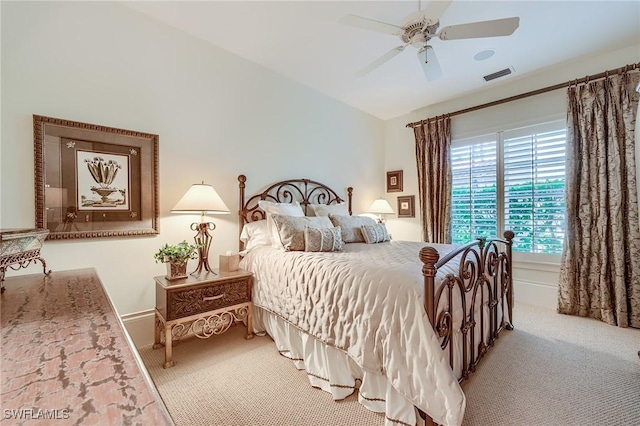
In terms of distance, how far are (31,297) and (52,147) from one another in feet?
5.20

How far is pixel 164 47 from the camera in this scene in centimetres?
246

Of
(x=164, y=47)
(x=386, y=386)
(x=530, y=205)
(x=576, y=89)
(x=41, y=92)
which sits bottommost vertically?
(x=386, y=386)

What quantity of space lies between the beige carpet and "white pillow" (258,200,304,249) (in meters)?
0.92

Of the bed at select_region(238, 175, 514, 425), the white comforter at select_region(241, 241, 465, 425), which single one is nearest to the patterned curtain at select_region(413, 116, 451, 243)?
the bed at select_region(238, 175, 514, 425)

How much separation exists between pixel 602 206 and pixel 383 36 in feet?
9.27

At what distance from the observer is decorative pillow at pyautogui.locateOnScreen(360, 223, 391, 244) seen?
3.00 m

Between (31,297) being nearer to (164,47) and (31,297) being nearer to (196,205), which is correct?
(196,205)

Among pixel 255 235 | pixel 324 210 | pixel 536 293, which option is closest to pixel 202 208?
pixel 255 235

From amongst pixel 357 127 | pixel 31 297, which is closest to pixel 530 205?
pixel 357 127

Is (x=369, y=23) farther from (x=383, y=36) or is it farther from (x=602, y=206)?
(x=602, y=206)

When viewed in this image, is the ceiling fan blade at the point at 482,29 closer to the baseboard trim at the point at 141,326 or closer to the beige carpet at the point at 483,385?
the beige carpet at the point at 483,385

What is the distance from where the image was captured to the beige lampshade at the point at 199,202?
228cm

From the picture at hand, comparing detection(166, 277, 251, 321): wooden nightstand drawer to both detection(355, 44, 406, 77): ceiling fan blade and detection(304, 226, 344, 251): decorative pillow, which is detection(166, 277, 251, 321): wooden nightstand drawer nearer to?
detection(304, 226, 344, 251): decorative pillow

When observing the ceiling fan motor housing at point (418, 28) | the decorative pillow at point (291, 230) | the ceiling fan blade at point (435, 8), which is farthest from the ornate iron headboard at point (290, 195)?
the ceiling fan blade at point (435, 8)
